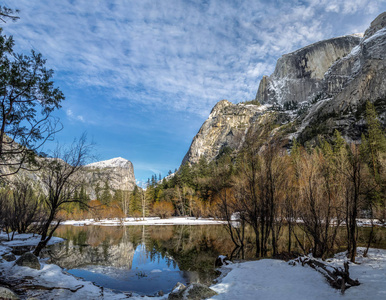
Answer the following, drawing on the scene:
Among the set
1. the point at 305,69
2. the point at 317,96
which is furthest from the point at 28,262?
the point at 305,69

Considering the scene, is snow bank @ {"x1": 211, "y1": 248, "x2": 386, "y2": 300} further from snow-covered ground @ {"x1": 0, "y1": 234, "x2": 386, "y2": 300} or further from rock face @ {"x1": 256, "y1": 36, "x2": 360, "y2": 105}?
rock face @ {"x1": 256, "y1": 36, "x2": 360, "y2": 105}

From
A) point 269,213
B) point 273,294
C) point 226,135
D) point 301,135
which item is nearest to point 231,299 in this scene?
point 273,294

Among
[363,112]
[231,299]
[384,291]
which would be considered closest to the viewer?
[384,291]

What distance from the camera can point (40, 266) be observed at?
386 inches

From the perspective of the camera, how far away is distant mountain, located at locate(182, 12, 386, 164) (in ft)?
257

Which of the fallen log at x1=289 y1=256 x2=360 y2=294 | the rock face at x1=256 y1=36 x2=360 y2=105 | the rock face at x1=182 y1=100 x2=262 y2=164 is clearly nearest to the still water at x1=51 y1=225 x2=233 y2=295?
the fallen log at x1=289 y1=256 x2=360 y2=294

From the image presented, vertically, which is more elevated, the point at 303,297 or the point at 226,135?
the point at 226,135

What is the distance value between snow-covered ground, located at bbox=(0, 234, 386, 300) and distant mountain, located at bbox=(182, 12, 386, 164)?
52.4 m

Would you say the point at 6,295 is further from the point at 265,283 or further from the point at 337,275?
the point at 337,275

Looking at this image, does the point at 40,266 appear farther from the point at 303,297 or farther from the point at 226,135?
the point at 226,135

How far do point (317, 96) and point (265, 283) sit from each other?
492ft

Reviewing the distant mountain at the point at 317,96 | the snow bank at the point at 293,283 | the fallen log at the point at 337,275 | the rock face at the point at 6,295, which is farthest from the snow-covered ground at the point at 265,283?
the distant mountain at the point at 317,96

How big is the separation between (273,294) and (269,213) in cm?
719

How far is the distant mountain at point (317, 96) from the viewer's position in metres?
78.4
